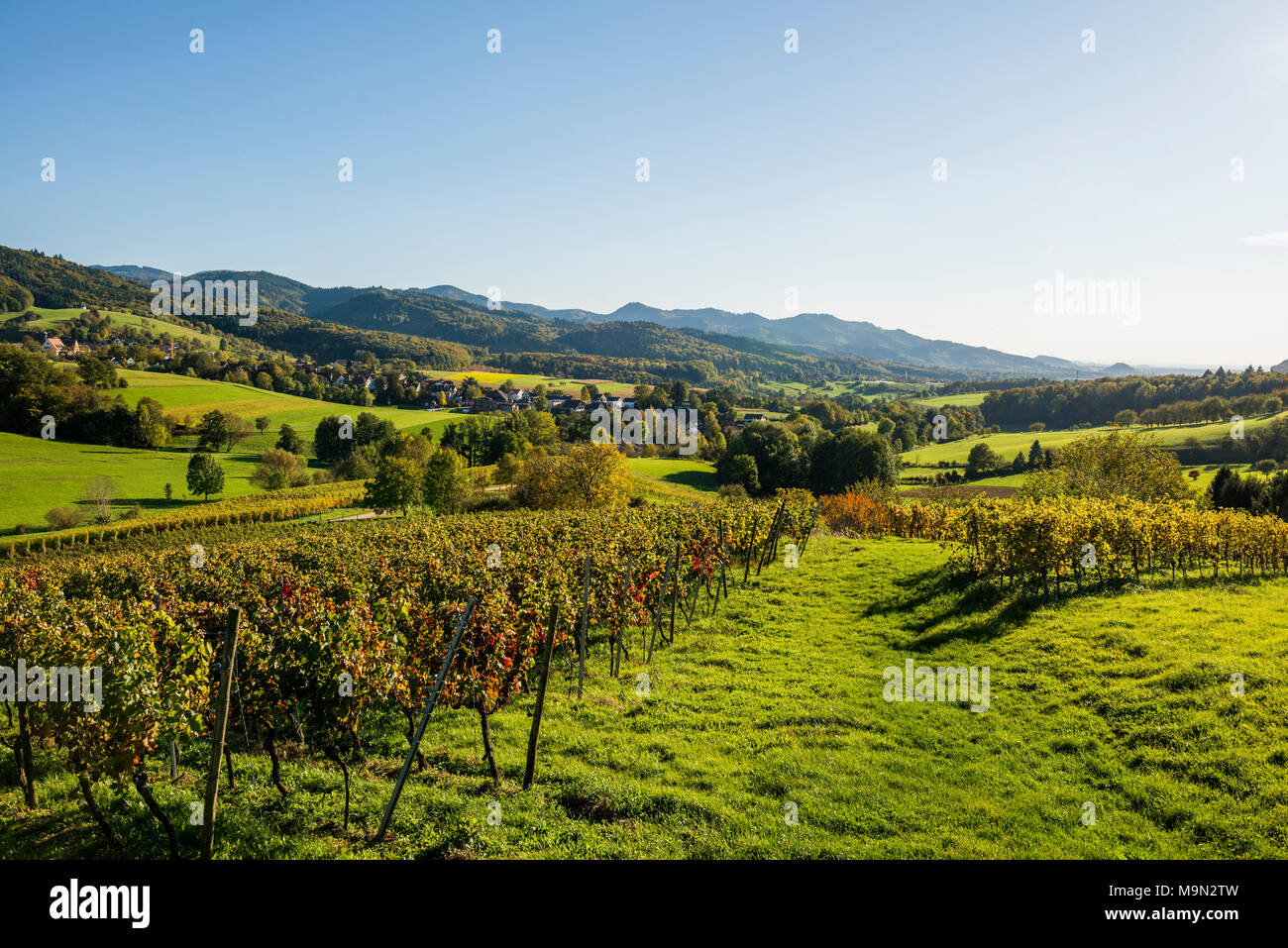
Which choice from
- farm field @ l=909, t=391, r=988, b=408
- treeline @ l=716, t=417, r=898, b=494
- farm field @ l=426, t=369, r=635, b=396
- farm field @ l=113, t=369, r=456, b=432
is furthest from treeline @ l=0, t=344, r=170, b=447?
farm field @ l=909, t=391, r=988, b=408

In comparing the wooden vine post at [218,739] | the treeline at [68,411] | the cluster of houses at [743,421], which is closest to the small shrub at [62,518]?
the treeline at [68,411]

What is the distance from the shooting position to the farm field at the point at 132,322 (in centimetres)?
15275

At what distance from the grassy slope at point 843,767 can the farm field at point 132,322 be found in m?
202

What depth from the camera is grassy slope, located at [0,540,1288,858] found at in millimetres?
7766

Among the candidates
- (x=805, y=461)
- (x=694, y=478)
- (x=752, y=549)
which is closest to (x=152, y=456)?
(x=694, y=478)

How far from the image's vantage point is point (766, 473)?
86750 mm

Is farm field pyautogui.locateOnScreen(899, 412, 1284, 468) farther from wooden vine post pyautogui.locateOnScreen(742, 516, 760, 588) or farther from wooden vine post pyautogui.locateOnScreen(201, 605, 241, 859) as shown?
wooden vine post pyautogui.locateOnScreen(201, 605, 241, 859)

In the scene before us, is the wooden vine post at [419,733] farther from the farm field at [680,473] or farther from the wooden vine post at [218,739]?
the farm field at [680,473]

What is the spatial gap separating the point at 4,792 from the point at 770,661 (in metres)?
Result: 14.6

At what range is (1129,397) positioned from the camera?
135375 mm

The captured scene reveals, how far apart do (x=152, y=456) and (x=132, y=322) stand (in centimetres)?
12317
